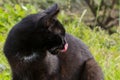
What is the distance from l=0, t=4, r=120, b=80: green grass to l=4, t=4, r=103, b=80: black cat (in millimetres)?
927

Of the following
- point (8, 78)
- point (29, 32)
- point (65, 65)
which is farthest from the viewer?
point (8, 78)

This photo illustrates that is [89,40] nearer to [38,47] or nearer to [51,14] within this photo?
[38,47]

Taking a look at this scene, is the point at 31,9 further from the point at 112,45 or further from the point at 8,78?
the point at 8,78

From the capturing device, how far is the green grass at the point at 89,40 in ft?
21.6

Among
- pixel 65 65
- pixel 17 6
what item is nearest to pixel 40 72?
pixel 65 65

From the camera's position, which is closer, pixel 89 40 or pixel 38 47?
pixel 38 47

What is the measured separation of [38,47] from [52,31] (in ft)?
0.81

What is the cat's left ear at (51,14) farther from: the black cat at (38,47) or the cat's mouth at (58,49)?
the cat's mouth at (58,49)

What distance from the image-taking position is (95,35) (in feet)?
26.5

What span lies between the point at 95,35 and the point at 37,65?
2872mm

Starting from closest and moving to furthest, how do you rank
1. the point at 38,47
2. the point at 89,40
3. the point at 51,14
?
the point at 51,14
the point at 38,47
the point at 89,40

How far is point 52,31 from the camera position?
16.9 ft

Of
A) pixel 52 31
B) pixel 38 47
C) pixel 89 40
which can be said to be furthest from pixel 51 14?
pixel 89 40

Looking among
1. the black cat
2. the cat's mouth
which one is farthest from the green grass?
the cat's mouth
